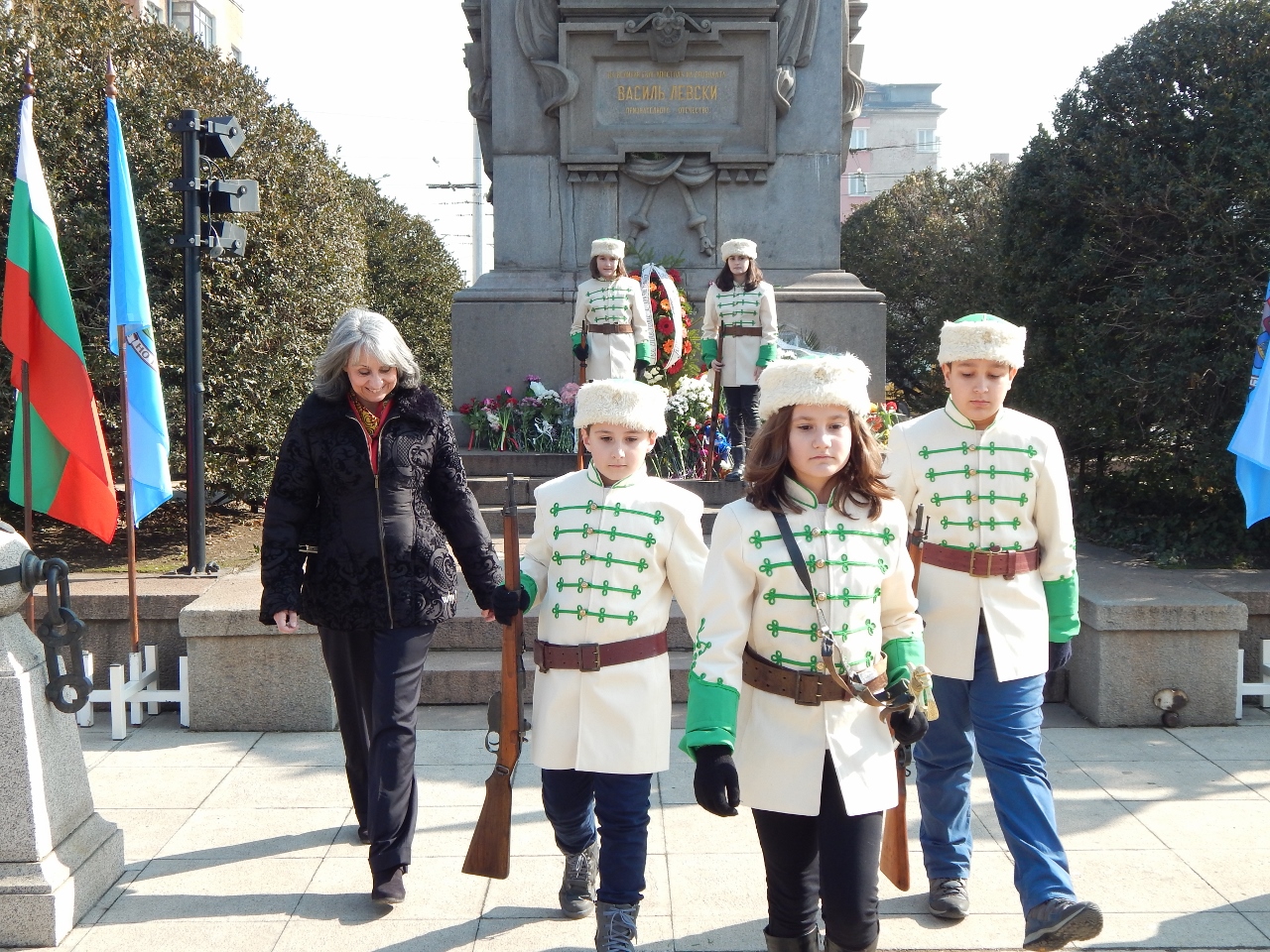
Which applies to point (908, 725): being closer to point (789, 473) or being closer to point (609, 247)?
point (789, 473)

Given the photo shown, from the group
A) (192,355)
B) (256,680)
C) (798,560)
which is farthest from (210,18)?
(798,560)

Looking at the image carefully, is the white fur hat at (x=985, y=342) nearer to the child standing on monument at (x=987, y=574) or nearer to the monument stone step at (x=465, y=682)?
the child standing on monument at (x=987, y=574)

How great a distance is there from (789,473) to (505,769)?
1415mm

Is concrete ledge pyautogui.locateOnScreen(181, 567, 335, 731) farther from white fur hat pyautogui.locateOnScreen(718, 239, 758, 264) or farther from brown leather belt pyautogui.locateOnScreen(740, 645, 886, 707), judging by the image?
white fur hat pyautogui.locateOnScreen(718, 239, 758, 264)

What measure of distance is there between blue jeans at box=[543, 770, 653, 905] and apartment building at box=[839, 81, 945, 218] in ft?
282

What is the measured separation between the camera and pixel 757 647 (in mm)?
3535

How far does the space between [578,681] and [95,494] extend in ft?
12.4

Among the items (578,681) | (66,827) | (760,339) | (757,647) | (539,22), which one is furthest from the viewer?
(539,22)

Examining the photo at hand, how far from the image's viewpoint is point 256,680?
677 centimetres

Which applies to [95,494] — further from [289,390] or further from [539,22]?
[539,22]

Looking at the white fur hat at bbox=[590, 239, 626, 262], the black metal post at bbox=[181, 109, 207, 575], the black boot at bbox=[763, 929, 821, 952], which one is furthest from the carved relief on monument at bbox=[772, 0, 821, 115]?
the black boot at bbox=[763, 929, 821, 952]

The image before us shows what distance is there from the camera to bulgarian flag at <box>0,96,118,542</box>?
672 cm

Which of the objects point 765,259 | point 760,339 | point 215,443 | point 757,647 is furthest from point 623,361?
point 757,647

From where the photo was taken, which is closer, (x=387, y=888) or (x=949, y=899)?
(x=949, y=899)
